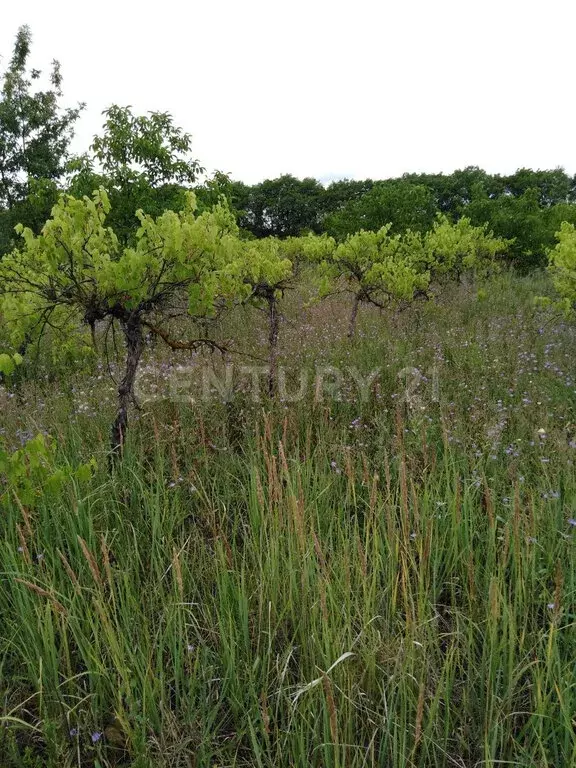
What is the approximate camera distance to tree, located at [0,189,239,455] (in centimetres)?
297

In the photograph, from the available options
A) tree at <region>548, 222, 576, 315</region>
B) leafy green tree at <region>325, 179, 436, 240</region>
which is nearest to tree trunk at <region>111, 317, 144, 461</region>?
tree at <region>548, 222, 576, 315</region>

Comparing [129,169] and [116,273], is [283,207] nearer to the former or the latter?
[129,169]

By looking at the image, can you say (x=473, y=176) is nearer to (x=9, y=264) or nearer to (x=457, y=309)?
(x=457, y=309)

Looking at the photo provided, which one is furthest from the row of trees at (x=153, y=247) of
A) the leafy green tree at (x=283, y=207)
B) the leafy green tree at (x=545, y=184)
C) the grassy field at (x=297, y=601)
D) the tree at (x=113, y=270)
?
the leafy green tree at (x=545, y=184)

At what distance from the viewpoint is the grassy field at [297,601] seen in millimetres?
1489

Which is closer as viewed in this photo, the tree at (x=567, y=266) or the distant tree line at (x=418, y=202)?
the tree at (x=567, y=266)

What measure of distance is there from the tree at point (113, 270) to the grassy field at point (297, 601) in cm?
91

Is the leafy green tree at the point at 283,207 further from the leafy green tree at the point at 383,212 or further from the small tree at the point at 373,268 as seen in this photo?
the small tree at the point at 373,268

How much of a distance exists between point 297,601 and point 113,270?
229cm

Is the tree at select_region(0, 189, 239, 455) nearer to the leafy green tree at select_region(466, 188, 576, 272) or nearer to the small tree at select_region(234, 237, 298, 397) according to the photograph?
the small tree at select_region(234, 237, 298, 397)

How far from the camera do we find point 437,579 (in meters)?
2.21

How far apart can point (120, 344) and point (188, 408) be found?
430cm

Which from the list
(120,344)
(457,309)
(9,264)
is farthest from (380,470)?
(457,309)

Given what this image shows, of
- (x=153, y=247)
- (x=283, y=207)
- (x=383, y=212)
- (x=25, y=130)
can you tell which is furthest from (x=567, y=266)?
(x=283, y=207)
